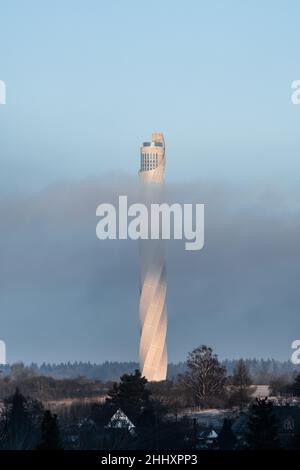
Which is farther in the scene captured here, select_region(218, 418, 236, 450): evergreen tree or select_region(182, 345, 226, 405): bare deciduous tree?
select_region(182, 345, 226, 405): bare deciduous tree

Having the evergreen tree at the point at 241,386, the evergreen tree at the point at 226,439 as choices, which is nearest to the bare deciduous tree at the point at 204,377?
the evergreen tree at the point at 241,386

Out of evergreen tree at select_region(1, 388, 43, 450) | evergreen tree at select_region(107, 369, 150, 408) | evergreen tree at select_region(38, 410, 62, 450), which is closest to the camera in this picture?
evergreen tree at select_region(38, 410, 62, 450)

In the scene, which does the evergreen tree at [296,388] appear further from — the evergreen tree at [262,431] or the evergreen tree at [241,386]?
the evergreen tree at [262,431]

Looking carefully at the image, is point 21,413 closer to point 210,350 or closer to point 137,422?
point 137,422

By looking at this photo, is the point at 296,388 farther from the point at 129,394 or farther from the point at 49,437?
the point at 49,437

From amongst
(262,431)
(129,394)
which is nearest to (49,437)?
(262,431)

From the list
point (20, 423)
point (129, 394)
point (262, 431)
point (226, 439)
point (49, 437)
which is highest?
point (129, 394)

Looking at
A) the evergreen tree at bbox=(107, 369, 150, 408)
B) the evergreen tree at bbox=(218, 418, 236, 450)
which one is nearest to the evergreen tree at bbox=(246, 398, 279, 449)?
the evergreen tree at bbox=(218, 418, 236, 450)

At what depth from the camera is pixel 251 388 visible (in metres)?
176

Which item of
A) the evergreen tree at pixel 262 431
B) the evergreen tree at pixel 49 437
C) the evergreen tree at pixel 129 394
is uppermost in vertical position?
the evergreen tree at pixel 129 394

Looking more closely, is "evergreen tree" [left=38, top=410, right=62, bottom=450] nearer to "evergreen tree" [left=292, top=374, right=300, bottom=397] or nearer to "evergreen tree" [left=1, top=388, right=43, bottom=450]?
"evergreen tree" [left=1, top=388, right=43, bottom=450]

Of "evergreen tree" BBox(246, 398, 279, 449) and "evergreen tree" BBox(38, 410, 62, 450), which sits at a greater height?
"evergreen tree" BBox(246, 398, 279, 449)

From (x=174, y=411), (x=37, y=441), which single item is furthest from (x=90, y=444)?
(x=174, y=411)
